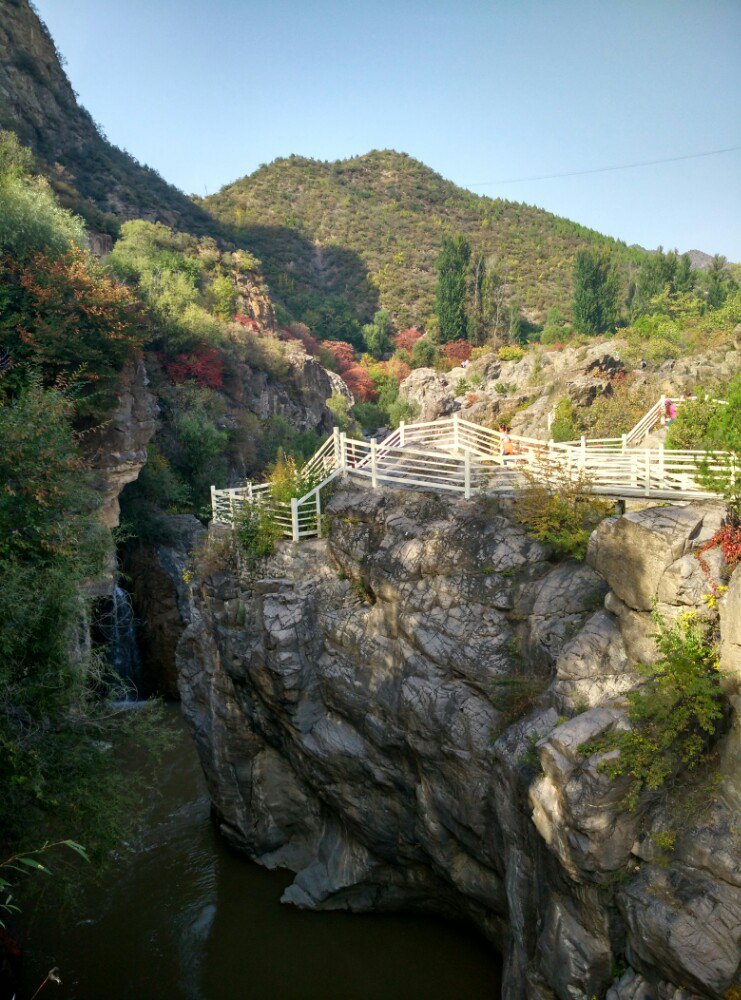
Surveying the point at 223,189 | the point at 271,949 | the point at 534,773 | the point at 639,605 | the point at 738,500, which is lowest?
the point at 271,949

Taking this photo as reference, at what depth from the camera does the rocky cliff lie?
6812 mm

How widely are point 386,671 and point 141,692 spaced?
45.0 feet

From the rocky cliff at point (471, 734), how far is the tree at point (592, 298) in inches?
1765

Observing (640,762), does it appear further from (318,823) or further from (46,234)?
(46,234)

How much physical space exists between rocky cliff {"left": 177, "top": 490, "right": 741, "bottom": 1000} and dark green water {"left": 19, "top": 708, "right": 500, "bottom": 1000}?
1.57 feet

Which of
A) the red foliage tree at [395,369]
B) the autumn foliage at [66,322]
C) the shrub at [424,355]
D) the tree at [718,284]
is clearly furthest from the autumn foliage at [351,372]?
the autumn foliage at [66,322]

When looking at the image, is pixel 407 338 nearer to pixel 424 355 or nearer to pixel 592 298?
pixel 424 355

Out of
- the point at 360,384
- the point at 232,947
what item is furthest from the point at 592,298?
the point at 232,947

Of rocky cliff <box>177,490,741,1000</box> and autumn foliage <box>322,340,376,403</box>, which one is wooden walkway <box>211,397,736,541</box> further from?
autumn foliage <box>322,340,376,403</box>

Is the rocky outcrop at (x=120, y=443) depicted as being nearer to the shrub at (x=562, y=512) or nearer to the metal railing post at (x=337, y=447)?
the metal railing post at (x=337, y=447)

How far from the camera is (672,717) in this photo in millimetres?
6816

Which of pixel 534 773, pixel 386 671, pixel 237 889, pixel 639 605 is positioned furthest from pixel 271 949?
pixel 639 605

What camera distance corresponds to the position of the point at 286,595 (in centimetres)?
1223

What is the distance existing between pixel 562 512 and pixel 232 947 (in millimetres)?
9646
